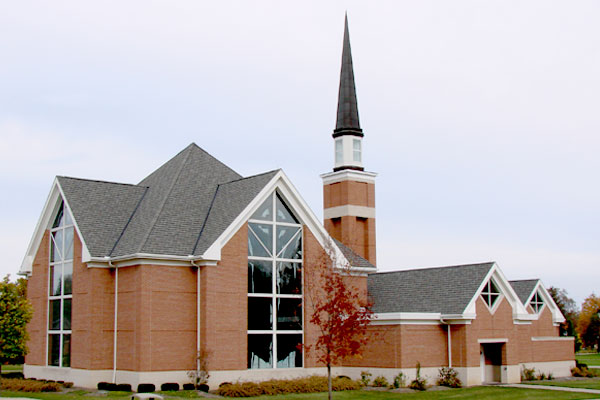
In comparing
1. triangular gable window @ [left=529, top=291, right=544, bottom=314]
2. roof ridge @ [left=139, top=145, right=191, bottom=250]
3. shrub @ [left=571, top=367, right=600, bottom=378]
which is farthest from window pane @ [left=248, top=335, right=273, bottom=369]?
triangular gable window @ [left=529, top=291, right=544, bottom=314]

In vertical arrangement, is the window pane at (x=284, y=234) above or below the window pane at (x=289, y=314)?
above

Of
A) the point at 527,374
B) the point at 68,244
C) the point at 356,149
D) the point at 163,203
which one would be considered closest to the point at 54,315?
the point at 68,244

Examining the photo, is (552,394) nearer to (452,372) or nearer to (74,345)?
(452,372)

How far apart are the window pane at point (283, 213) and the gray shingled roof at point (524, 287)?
22.9m

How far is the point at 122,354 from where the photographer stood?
31.7m

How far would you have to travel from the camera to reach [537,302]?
51562 mm

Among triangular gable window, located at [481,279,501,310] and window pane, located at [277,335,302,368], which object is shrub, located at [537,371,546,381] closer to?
triangular gable window, located at [481,279,501,310]

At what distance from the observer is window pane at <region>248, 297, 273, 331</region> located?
107 ft

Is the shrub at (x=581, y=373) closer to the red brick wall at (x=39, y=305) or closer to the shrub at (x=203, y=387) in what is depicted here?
the shrub at (x=203, y=387)

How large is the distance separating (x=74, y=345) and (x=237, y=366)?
7.66m

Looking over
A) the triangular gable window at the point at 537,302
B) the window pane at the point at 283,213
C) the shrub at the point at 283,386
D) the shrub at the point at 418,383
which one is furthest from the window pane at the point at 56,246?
the triangular gable window at the point at 537,302

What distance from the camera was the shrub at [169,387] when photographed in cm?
3019

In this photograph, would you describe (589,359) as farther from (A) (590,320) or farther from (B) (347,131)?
(B) (347,131)

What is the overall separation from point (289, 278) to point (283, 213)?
3.01m
